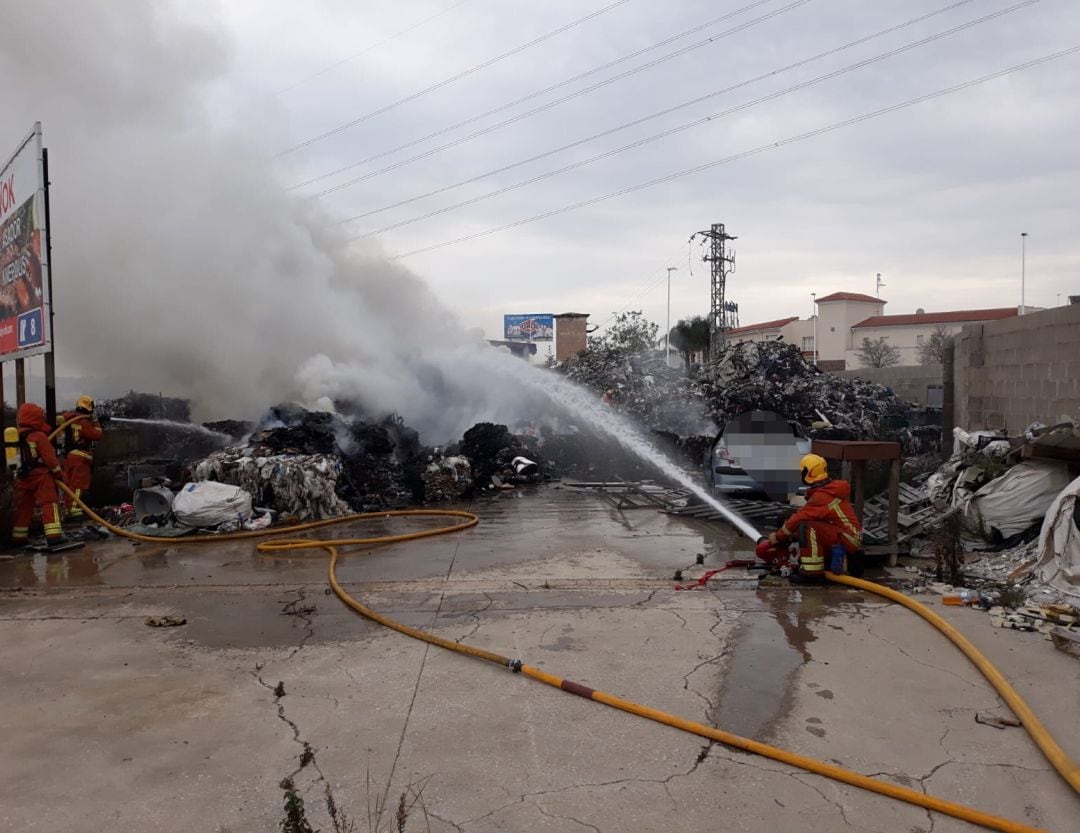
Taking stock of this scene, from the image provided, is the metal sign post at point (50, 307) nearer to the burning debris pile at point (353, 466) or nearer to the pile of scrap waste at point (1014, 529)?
the burning debris pile at point (353, 466)

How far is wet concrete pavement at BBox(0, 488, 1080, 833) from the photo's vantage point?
2930 mm

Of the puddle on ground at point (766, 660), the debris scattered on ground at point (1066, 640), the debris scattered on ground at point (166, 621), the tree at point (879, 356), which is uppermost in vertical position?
the tree at point (879, 356)

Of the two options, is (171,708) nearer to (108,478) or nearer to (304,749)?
(304,749)

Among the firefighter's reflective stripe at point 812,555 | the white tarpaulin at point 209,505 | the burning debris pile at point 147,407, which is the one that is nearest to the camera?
the firefighter's reflective stripe at point 812,555

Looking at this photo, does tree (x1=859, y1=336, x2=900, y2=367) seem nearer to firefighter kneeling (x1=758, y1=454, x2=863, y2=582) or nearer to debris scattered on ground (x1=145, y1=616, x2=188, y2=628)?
firefighter kneeling (x1=758, y1=454, x2=863, y2=582)

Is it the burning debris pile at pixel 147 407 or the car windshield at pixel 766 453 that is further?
the burning debris pile at pixel 147 407

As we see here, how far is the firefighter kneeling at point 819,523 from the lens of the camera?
19.2 feet

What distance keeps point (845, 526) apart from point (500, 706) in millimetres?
3452

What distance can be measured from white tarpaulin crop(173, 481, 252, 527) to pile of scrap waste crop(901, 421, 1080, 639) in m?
7.17

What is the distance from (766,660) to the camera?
4414 mm

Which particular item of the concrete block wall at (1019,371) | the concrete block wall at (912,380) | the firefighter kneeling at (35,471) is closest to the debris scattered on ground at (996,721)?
the concrete block wall at (1019,371)

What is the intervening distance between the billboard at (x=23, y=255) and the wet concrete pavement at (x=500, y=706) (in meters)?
4.43

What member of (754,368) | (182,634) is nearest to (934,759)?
(182,634)

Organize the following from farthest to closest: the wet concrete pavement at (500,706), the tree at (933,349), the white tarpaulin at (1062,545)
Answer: the tree at (933,349) → the white tarpaulin at (1062,545) → the wet concrete pavement at (500,706)
